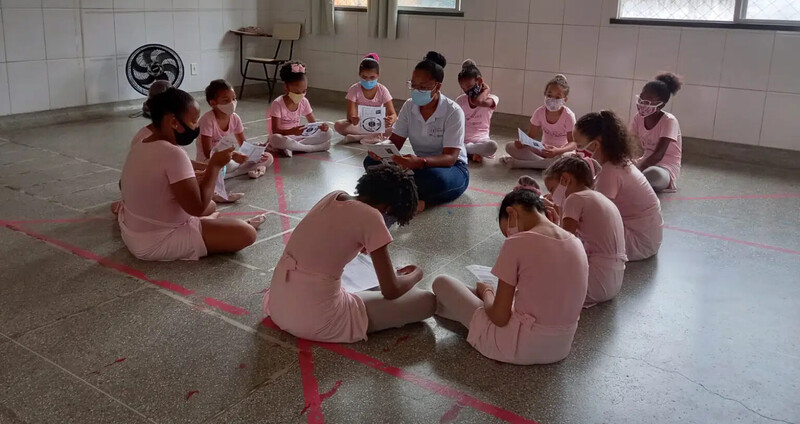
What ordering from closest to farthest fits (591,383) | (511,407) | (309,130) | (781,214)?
1. (511,407)
2. (591,383)
3. (781,214)
4. (309,130)

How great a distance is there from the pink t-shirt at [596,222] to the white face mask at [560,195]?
25 cm

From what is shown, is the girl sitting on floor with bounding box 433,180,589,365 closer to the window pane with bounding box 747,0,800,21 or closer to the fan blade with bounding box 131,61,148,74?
the window pane with bounding box 747,0,800,21

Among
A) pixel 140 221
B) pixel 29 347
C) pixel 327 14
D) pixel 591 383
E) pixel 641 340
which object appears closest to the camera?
pixel 591 383

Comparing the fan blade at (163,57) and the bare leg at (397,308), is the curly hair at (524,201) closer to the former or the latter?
the bare leg at (397,308)

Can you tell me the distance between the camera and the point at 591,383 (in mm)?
2666

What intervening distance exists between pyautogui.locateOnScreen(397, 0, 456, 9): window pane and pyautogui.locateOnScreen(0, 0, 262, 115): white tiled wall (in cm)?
259

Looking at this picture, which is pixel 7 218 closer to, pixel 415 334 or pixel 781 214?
pixel 415 334

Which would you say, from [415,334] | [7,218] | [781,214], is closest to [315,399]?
[415,334]

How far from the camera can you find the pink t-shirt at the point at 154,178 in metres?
3.46

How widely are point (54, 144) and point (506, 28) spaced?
516cm

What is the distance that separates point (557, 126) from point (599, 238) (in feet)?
9.58

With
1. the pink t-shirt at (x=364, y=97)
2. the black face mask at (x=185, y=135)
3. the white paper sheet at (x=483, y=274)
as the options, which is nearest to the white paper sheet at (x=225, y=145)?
the black face mask at (x=185, y=135)

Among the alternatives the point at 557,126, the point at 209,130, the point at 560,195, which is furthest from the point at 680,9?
the point at 209,130

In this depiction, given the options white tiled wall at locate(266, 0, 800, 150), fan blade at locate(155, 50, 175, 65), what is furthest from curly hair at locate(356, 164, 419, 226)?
fan blade at locate(155, 50, 175, 65)
